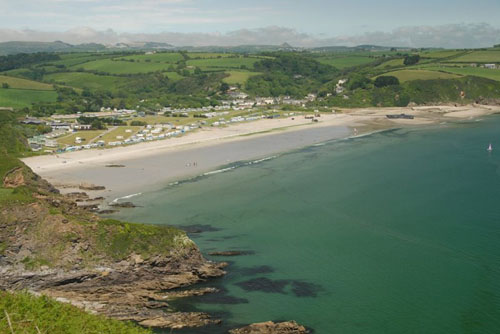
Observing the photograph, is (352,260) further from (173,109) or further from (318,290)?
(173,109)

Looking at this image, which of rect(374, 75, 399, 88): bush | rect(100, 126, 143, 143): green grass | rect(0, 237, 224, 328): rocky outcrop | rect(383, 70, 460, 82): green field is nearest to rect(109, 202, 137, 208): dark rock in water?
rect(0, 237, 224, 328): rocky outcrop

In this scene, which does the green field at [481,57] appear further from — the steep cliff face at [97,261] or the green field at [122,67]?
the steep cliff face at [97,261]

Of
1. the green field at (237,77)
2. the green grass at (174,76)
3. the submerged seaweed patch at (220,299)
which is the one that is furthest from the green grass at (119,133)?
the green grass at (174,76)

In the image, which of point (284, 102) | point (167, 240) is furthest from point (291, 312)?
point (284, 102)

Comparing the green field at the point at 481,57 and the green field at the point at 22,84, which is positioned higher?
the green field at the point at 481,57

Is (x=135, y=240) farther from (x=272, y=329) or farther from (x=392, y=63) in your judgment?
(x=392, y=63)

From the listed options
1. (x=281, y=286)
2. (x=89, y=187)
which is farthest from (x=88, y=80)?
(x=281, y=286)
